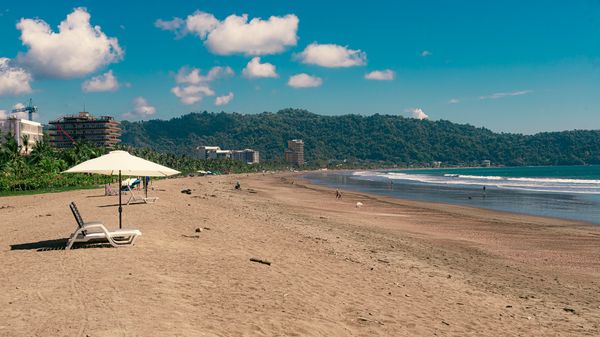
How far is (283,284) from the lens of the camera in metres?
8.53

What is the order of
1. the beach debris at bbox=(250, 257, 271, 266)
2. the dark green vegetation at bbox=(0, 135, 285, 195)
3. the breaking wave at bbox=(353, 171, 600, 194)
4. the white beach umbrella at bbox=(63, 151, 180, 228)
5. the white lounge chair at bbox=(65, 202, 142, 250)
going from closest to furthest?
the beach debris at bbox=(250, 257, 271, 266)
the white lounge chair at bbox=(65, 202, 142, 250)
the white beach umbrella at bbox=(63, 151, 180, 228)
the dark green vegetation at bbox=(0, 135, 285, 195)
the breaking wave at bbox=(353, 171, 600, 194)

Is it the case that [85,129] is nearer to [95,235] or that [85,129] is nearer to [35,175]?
[35,175]

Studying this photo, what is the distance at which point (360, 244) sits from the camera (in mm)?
14305

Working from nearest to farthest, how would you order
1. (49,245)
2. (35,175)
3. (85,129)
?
(49,245) < (35,175) < (85,129)

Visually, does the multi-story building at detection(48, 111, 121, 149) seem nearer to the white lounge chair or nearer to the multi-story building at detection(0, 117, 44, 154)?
the multi-story building at detection(0, 117, 44, 154)

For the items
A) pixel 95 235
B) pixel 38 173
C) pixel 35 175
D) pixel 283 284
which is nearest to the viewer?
pixel 283 284

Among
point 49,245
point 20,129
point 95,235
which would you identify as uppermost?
point 20,129

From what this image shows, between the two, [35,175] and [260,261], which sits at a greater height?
[35,175]

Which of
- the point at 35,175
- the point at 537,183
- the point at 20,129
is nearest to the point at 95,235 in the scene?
the point at 35,175

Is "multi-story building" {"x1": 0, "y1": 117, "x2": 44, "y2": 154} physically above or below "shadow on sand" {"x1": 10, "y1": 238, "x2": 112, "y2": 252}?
above

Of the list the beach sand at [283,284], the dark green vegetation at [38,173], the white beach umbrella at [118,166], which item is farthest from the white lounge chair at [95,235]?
the dark green vegetation at [38,173]

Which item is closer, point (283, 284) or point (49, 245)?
point (283, 284)

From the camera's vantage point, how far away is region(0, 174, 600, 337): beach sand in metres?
6.30

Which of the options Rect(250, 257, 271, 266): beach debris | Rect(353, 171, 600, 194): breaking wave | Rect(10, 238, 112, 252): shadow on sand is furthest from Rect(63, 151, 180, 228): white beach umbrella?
Rect(353, 171, 600, 194): breaking wave
